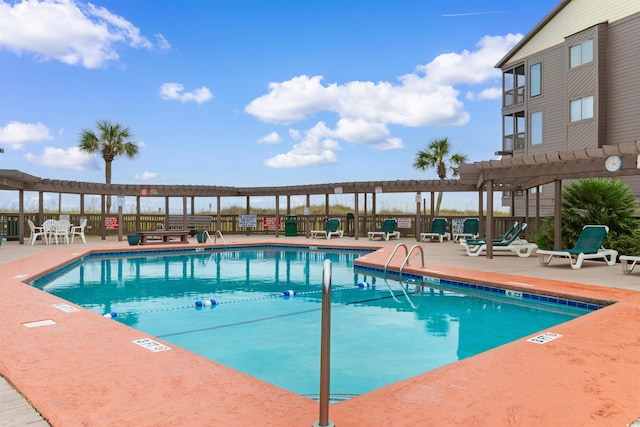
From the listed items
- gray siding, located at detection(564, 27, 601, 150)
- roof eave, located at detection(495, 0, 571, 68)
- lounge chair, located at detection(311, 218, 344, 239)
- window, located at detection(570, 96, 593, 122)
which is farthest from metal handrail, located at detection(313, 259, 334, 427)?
roof eave, located at detection(495, 0, 571, 68)

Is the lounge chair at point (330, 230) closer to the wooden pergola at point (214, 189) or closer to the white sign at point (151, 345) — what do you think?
the wooden pergola at point (214, 189)

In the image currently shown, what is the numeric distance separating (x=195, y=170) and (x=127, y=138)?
4321mm

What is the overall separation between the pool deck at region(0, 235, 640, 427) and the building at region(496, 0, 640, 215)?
37.1 ft

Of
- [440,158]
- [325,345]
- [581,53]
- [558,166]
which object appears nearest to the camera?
[325,345]

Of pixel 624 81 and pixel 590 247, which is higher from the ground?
pixel 624 81

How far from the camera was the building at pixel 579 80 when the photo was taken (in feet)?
50.6

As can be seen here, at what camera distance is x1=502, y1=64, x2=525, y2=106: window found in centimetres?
2073

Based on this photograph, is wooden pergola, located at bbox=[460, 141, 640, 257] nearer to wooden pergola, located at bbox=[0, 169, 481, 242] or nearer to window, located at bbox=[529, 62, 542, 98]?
wooden pergola, located at bbox=[0, 169, 481, 242]

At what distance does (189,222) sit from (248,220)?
2476 millimetres

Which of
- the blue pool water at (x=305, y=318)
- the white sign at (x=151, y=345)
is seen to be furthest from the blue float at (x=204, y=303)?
the white sign at (x=151, y=345)

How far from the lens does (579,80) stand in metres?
16.6

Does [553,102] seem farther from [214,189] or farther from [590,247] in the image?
[214,189]

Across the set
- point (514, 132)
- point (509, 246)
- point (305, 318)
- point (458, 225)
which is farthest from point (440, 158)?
point (305, 318)

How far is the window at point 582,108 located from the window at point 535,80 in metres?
2.27
